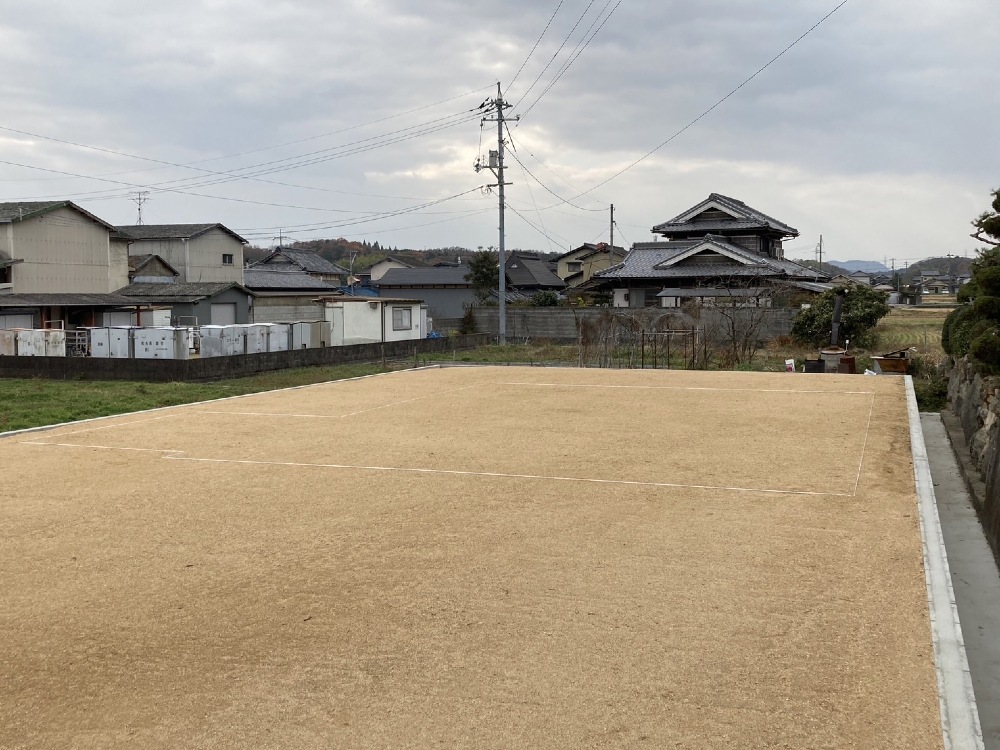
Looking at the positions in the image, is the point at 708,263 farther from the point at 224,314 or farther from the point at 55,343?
the point at 55,343

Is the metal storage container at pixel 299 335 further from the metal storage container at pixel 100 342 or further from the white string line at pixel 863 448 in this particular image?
the white string line at pixel 863 448

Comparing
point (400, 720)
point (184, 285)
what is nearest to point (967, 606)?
point (400, 720)

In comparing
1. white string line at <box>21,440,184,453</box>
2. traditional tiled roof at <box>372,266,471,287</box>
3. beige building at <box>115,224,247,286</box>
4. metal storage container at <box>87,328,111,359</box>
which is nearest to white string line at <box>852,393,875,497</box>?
white string line at <box>21,440,184,453</box>

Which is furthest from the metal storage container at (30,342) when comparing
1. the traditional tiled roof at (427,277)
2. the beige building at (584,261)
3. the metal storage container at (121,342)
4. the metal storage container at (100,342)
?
the beige building at (584,261)

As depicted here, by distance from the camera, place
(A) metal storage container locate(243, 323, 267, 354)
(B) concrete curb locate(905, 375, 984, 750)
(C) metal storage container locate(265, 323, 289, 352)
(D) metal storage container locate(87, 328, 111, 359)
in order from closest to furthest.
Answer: (B) concrete curb locate(905, 375, 984, 750) < (D) metal storage container locate(87, 328, 111, 359) < (A) metal storage container locate(243, 323, 267, 354) < (C) metal storage container locate(265, 323, 289, 352)

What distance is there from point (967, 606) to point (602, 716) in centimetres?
409

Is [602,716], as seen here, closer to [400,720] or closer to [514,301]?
[400,720]

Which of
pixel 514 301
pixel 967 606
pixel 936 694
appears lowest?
pixel 967 606

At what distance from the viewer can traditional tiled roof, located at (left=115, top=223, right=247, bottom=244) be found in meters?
33.8

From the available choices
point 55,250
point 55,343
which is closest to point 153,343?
point 55,343

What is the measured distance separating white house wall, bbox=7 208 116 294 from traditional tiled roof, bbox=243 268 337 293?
7008 millimetres

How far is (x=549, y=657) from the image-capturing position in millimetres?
3641

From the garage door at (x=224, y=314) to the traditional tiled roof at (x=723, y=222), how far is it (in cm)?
1685

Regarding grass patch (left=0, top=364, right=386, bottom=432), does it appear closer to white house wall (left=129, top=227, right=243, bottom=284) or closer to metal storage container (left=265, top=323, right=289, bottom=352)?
metal storage container (left=265, top=323, right=289, bottom=352)
